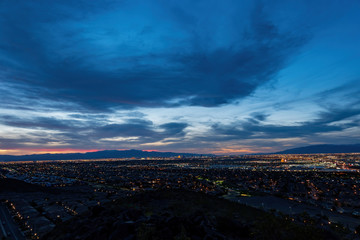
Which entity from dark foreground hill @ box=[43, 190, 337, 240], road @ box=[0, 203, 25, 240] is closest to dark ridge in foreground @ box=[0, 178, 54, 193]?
road @ box=[0, 203, 25, 240]

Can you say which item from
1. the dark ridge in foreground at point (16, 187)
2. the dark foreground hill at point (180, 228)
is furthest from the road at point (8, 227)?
the dark ridge in foreground at point (16, 187)

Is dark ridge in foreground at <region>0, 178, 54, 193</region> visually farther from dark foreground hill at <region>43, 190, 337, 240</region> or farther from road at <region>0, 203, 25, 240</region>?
dark foreground hill at <region>43, 190, 337, 240</region>

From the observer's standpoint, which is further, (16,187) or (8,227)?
(16,187)

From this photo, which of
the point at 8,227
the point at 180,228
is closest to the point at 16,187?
the point at 8,227

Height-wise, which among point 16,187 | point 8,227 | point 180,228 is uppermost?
point 180,228

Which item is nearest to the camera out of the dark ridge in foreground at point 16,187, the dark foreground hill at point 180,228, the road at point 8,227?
the dark foreground hill at point 180,228

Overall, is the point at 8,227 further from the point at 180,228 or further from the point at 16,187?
the point at 16,187

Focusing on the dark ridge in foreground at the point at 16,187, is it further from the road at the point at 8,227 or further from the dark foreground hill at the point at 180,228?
the dark foreground hill at the point at 180,228

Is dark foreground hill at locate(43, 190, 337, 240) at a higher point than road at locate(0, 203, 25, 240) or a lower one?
higher

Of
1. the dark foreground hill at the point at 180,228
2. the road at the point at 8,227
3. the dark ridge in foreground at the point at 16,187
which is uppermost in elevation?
the dark foreground hill at the point at 180,228
